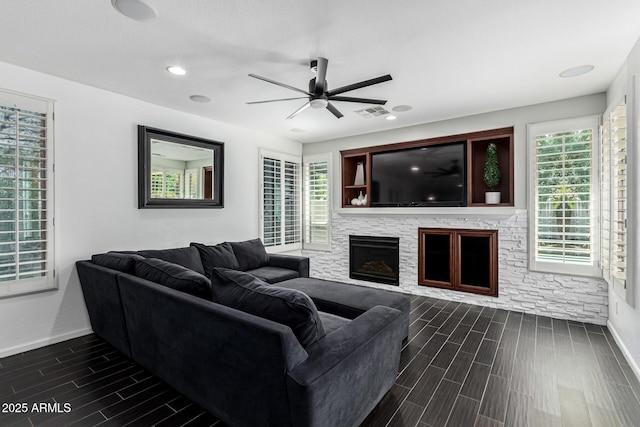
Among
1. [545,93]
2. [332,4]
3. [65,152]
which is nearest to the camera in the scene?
[332,4]

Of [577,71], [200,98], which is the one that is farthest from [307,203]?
[577,71]

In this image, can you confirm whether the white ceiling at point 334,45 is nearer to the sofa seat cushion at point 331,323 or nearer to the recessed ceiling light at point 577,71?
the recessed ceiling light at point 577,71

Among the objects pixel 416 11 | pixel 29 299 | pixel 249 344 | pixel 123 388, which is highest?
pixel 416 11

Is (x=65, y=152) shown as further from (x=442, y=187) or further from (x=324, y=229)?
(x=442, y=187)

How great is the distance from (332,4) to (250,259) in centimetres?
324

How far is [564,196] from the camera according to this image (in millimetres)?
3682

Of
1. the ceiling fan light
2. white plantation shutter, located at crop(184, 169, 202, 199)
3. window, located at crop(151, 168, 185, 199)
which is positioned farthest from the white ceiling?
white plantation shutter, located at crop(184, 169, 202, 199)

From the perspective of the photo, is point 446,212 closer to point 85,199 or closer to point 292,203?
point 292,203

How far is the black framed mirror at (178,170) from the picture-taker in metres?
3.81

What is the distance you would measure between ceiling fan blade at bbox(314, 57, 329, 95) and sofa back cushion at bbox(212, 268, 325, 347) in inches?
68.6

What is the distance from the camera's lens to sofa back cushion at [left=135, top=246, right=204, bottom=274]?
3518mm

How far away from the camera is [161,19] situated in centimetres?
219

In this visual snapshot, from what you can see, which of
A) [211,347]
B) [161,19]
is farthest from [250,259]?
[161,19]

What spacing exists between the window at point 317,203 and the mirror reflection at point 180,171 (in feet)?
7.10
